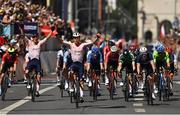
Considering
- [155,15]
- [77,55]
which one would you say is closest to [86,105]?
[77,55]

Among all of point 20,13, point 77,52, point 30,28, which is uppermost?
point 20,13

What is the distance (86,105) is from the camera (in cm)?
2247

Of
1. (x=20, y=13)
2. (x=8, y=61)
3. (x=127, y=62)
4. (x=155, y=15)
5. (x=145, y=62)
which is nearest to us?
(x=145, y=62)

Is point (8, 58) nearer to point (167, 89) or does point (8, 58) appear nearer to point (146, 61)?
point (146, 61)

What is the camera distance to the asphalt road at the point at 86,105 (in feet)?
67.4

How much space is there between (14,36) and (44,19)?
8360mm

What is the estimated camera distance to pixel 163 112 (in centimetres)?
2023

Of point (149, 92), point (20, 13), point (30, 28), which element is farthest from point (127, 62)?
point (30, 28)

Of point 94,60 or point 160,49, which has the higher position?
point 160,49

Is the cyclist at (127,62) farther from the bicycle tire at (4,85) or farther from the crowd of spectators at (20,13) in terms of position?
the crowd of spectators at (20,13)

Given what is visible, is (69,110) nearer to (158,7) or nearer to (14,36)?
(14,36)

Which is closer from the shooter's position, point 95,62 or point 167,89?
point 167,89

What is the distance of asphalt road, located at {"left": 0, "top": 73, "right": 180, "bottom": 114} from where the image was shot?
20.5 metres

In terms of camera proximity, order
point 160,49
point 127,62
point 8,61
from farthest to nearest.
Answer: point 8,61, point 127,62, point 160,49
